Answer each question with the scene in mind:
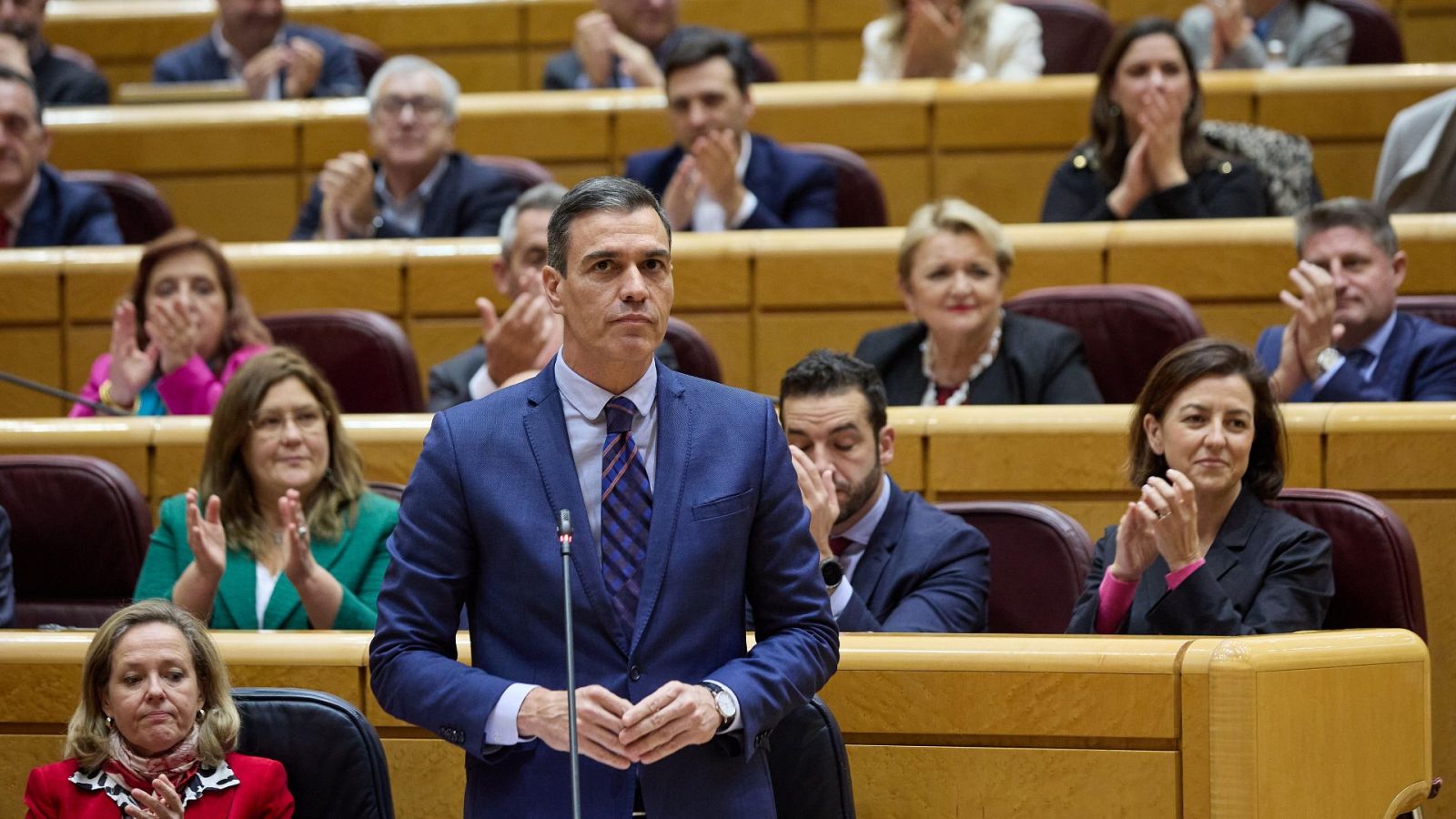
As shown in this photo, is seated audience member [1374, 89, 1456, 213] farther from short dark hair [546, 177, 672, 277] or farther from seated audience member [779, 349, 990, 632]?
short dark hair [546, 177, 672, 277]

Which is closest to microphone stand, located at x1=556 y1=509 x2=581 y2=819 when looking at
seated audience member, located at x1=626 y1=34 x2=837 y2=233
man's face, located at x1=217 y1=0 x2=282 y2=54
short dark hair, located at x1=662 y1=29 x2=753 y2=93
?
seated audience member, located at x1=626 y1=34 x2=837 y2=233

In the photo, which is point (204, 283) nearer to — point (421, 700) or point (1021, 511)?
point (1021, 511)

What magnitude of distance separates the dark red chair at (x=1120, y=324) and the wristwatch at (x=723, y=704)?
53.6 inches

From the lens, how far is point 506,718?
1.20 m

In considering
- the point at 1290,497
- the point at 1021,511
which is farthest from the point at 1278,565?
the point at 1021,511

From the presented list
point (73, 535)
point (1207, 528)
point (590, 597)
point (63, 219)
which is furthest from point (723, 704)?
point (63, 219)

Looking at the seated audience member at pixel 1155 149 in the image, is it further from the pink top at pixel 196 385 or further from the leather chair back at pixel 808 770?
the leather chair back at pixel 808 770

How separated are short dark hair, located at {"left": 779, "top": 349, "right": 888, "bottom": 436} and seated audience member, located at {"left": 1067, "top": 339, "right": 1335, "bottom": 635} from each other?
0.26m

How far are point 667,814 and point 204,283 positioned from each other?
156cm

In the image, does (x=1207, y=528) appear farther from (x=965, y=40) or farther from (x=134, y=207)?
(x=134, y=207)

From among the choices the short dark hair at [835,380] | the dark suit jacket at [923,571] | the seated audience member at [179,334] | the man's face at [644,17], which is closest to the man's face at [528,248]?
the seated audience member at [179,334]

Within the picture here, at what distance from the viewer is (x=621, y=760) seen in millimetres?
1168

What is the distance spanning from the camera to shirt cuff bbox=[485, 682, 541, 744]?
1.20 meters

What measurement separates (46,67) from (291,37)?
504 millimetres
